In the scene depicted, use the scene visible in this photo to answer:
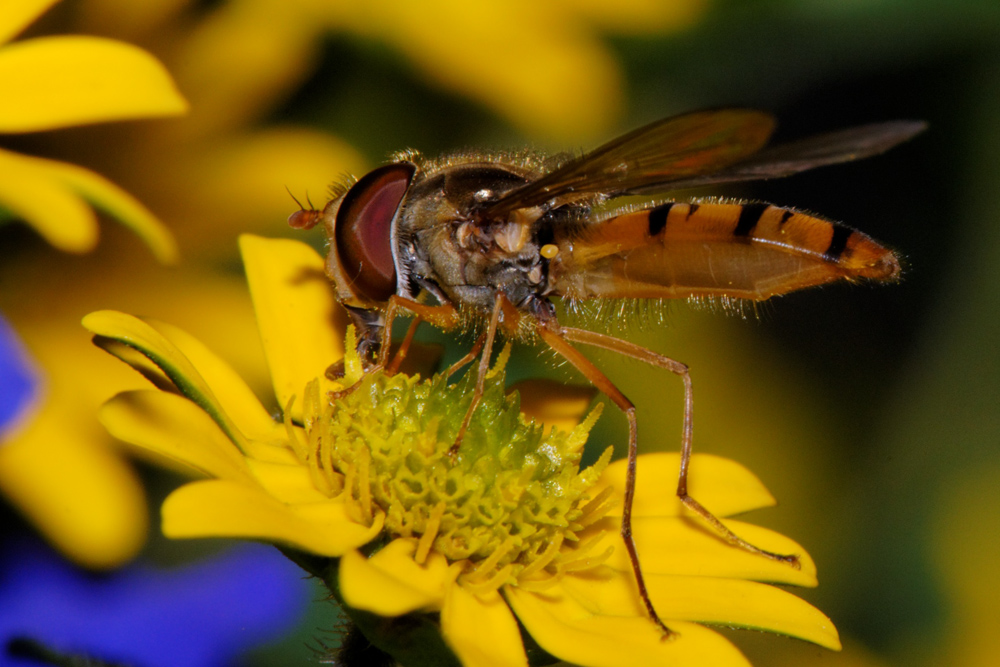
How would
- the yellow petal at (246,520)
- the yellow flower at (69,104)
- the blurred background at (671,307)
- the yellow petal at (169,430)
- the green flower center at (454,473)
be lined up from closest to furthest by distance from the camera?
1. the yellow petal at (246,520)
2. the yellow petal at (169,430)
3. the yellow flower at (69,104)
4. the green flower center at (454,473)
5. the blurred background at (671,307)

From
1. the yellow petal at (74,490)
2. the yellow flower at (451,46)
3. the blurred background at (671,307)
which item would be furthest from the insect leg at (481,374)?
the yellow flower at (451,46)

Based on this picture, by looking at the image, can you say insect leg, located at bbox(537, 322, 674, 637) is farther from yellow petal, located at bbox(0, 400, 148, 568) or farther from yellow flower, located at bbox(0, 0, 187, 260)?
yellow petal, located at bbox(0, 400, 148, 568)

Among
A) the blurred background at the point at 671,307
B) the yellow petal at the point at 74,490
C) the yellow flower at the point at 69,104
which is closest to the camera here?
the yellow flower at the point at 69,104

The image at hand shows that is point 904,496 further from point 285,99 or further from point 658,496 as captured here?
point 285,99

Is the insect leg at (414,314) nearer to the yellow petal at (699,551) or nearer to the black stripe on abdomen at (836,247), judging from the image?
the yellow petal at (699,551)

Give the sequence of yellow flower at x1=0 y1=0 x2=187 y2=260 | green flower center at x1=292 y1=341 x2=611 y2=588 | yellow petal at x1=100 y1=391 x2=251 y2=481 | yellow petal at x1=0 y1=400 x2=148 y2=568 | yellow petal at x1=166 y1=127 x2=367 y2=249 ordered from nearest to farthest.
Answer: yellow petal at x1=100 y1=391 x2=251 y2=481 → yellow flower at x1=0 y1=0 x2=187 y2=260 → green flower center at x1=292 y1=341 x2=611 y2=588 → yellow petal at x1=0 y1=400 x2=148 y2=568 → yellow petal at x1=166 y1=127 x2=367 y2=249

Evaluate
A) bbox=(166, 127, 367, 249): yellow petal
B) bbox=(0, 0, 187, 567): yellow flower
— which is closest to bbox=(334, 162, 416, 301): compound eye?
bbox=(0, 0, 187, 567): yellow flower

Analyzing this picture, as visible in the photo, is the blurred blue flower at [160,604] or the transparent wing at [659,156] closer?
the transparent wing at [659,156]
